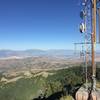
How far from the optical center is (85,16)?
22578 mm

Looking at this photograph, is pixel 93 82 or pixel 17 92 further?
pixel 17 92

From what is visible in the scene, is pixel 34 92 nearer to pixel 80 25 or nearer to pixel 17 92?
pixel 17 92

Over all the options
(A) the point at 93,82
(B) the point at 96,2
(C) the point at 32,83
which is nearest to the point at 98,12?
(B) the point at 96,2

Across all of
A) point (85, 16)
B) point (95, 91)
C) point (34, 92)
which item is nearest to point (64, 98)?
point (95, 91)

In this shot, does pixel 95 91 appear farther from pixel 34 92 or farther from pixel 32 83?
pixel 32 83

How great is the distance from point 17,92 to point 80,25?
47.0 metres

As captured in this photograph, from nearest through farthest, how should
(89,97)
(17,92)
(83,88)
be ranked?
(89,97) → (83,88) → (17,92)

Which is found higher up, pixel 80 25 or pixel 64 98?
pixel 80 25

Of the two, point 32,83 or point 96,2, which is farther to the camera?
point 32,83

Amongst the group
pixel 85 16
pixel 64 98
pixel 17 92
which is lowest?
pixel 17 92

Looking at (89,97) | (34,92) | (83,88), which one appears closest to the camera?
(89,97)

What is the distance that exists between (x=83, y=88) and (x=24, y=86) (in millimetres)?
47050

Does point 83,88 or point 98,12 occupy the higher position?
point 98,12

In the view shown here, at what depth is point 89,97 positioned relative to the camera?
21375 millimetres
